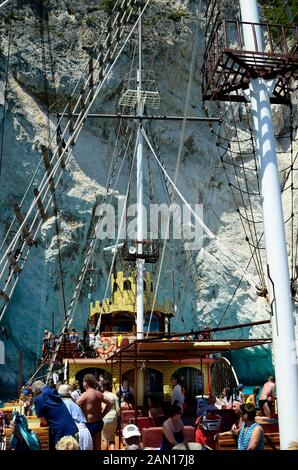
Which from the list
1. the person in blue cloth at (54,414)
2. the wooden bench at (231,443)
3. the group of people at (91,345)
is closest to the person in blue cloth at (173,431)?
the wooden bench at (231,443)

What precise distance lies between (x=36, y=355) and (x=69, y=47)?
22207 millimetres

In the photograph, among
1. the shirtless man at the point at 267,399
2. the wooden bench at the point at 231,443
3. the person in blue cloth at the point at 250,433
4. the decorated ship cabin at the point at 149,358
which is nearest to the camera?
the person in blue cloth at the point at 250,433

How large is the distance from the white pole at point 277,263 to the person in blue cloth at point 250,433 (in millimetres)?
290

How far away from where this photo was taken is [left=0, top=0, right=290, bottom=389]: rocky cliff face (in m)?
33.5

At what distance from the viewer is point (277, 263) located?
6.74 metres

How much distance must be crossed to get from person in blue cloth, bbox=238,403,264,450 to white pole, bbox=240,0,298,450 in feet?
0.95

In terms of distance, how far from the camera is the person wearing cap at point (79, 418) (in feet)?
20.8

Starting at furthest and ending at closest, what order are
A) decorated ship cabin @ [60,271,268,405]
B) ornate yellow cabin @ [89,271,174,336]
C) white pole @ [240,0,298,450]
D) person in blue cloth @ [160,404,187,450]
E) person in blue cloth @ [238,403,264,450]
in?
1. ornate yellow cabin @ [89,271,174,336]
2. decorated ship cabin @ [60,271,268,405]
3. person in blue cloth @ [160,404,187,450]
4. white pole @ [240,0,298,450]
5. person in blue cloth @ [238,403,264,450]

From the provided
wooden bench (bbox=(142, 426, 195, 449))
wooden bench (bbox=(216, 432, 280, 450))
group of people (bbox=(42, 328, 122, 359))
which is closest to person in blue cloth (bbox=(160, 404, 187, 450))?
wooden bench (bbox=(216, 432, 280, 450))

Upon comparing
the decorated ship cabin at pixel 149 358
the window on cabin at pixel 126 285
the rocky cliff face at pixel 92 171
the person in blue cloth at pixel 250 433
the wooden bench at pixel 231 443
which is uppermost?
the rocky cliff face at pixel 92 171

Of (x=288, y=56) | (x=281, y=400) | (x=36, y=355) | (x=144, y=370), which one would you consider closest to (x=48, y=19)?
(x=36, y=355)

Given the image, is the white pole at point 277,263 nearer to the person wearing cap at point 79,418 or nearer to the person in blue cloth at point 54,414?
the person wearing cap at point 79,418

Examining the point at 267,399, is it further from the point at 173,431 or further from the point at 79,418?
the point at 79,418

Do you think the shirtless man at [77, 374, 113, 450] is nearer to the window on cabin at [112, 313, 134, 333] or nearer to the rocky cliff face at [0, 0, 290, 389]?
the window on cabin at [112, 313, 134, 333]
